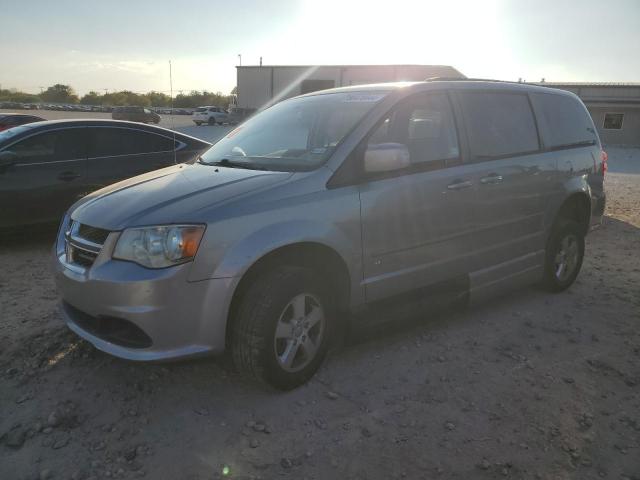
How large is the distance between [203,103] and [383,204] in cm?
8601

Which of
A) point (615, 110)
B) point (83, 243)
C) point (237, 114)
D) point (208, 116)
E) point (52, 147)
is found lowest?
point (83, 243)

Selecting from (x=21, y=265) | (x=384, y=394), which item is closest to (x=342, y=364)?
(x=384, y=394)

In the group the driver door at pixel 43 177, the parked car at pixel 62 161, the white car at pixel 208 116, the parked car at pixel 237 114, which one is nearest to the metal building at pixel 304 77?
the parked car at pixel 237 114

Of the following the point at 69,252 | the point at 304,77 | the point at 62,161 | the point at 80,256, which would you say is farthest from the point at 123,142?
the point at 304,77

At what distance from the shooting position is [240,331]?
110 inches

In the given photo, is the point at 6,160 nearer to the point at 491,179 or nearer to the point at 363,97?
the point at 363,97

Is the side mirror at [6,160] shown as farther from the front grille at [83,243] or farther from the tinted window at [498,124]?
the tinted window at [498,124]

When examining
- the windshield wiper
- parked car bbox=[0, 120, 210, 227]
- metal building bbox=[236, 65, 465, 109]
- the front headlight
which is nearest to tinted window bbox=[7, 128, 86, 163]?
parked car bbox=[0, 120, 210, 227]

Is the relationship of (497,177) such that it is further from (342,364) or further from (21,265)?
(21,265)

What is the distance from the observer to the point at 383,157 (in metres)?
3.13

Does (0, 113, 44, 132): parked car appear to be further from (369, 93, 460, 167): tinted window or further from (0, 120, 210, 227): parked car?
(369, 93, 460, 167): tinted window

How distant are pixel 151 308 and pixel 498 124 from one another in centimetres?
309

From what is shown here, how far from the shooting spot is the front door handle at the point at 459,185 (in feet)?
11.9

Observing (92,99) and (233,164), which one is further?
(92,99)
